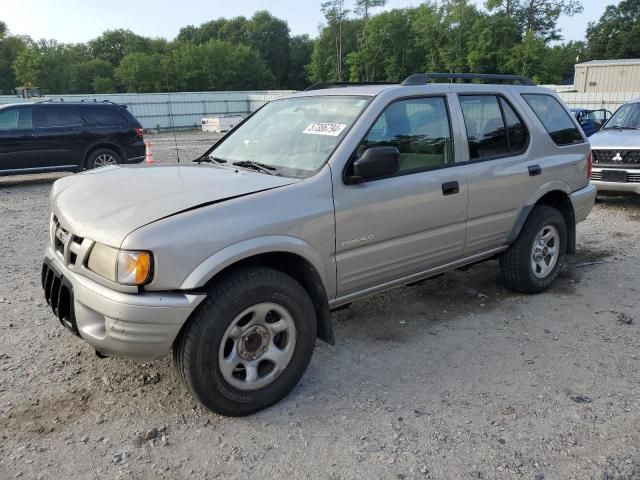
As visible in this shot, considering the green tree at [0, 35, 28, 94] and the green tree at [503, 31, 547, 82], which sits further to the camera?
the green tree at [0, 35, 28, 94]

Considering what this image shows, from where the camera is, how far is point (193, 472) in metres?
2.65

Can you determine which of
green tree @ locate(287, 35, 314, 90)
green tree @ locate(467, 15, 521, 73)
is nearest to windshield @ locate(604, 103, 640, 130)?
green tree @ locate(467, 15, 521, 73)

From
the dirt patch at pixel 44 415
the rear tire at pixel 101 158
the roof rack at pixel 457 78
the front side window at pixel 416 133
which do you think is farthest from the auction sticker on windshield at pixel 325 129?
the rear tire at pixel 101 158

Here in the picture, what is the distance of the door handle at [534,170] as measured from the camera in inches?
181

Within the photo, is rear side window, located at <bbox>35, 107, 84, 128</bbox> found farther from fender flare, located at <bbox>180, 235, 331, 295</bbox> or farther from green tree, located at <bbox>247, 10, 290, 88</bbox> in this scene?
green tree, located at <bbox>247, 10, 290, 88</bbox>

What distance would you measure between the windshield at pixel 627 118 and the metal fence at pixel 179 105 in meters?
21.5

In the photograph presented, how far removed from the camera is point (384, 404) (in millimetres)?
3219

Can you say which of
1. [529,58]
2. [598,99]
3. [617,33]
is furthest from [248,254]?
[617,33]

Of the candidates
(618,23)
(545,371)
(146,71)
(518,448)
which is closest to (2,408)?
(518,448)

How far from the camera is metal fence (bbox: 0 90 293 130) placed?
30.9 m

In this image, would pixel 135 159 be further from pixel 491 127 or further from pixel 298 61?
pixel 298 61

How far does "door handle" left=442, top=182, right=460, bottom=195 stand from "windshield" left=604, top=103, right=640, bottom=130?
6.75 m

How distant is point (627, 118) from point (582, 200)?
210 inches

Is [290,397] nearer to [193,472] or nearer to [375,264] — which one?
[193,472]
